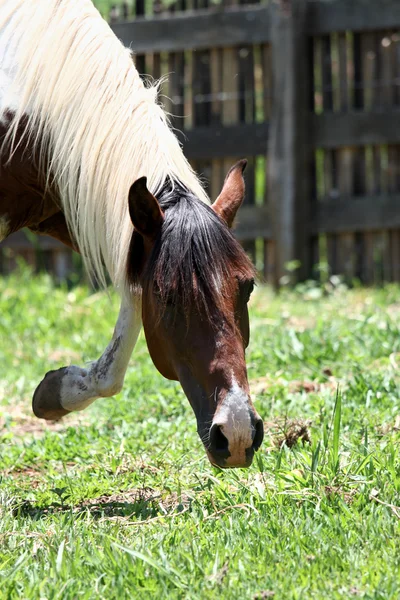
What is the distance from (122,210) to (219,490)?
3.37ft

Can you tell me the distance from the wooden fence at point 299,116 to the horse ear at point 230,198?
4.18 m

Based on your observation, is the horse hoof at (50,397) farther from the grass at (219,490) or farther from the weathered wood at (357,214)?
the weathered wood at (357,214)

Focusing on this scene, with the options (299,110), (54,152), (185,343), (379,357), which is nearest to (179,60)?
(299,110)

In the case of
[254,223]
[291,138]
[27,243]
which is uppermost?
[291,138]

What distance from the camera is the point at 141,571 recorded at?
7.60 ft

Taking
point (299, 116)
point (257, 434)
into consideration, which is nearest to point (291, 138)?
point (299, 116)

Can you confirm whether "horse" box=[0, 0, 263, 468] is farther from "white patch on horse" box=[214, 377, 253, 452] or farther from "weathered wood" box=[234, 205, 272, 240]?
"weathered wood" box=[234, 205, 272, 240]

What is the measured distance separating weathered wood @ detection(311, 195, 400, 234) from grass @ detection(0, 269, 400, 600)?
2.28 m

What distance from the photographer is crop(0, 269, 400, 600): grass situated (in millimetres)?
2291

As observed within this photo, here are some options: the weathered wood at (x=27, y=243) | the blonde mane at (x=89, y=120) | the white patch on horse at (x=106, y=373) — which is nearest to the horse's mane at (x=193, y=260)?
the blonde mane at (x=89, y=120)

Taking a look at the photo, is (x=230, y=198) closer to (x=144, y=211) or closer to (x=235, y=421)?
(x=144, y=211)

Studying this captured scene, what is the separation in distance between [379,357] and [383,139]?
3.32m

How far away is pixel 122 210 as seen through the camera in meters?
3.12

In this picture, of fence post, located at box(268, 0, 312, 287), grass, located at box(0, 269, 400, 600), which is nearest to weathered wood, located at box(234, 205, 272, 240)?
fence post, located at box(268, 0, 312, 287)
